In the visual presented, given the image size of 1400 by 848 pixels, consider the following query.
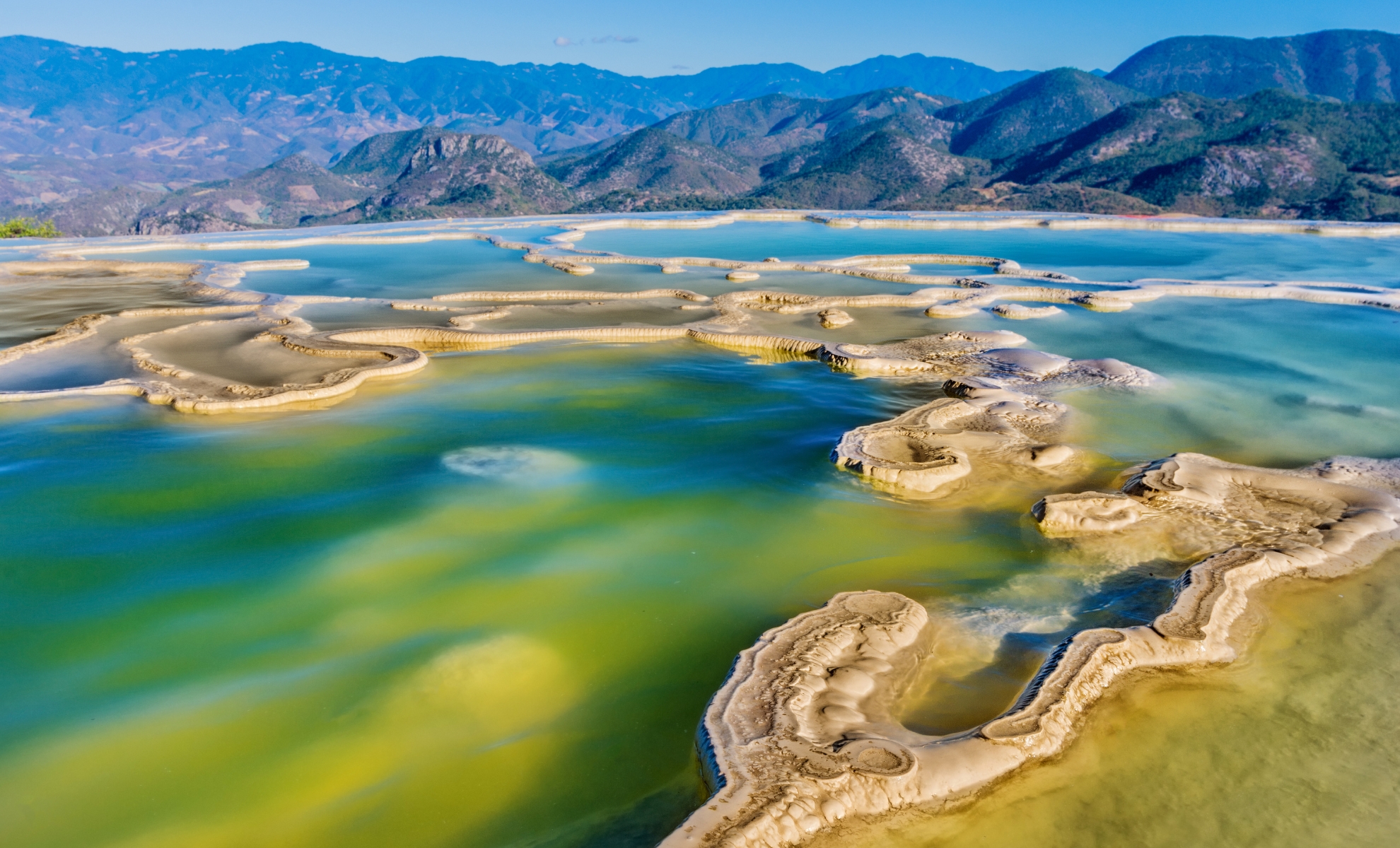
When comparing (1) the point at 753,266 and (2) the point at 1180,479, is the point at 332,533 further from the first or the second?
(1) the point at 753,266

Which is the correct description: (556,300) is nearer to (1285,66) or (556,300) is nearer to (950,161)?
(950,161)

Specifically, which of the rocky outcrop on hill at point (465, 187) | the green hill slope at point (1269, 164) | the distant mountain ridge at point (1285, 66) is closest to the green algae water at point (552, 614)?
the green hill slope at point (1269, 164)

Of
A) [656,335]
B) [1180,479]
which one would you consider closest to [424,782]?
[1180,479]

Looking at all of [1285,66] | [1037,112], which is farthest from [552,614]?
[1285,66]

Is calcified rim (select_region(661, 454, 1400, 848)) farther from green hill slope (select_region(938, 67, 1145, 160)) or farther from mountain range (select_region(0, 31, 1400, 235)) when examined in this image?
green hill slope (select_region(938, 67, 1145, 160))

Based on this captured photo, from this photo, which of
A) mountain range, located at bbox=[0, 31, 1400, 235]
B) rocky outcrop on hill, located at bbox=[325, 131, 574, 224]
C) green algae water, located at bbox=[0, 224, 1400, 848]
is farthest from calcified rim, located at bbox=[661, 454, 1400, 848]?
rocky outcrop on hill, located at bbox=[325, 131, 574, 224]

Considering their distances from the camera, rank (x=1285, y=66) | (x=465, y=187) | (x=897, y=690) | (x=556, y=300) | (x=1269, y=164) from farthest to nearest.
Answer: (x=1285, y=66)
(x=465, y=187)
(x=1269, y=164)
(x=556, y=300)
(x=897, y=690)
